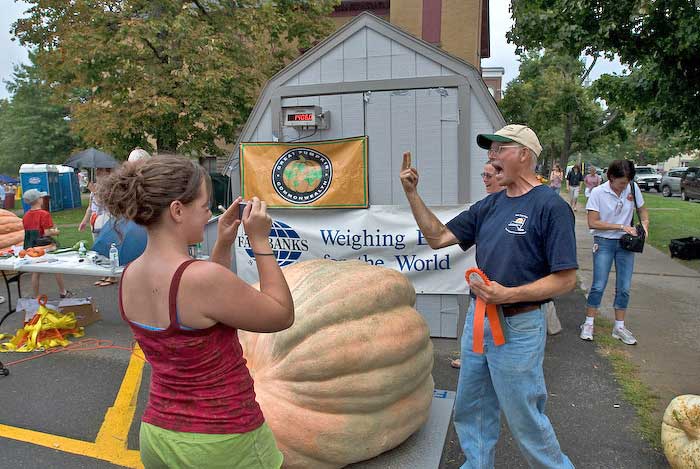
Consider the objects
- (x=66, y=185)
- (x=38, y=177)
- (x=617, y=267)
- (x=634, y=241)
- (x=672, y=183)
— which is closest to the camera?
(x=634, y=241)

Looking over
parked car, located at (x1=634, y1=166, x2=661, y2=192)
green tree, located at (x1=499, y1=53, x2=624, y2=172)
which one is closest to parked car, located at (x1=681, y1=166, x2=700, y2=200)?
green tree, located at (x1=499, y1=53, x2=624, y2=172)

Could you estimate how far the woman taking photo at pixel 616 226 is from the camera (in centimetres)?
481

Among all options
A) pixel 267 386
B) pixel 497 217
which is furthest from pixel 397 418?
pixel 497 217

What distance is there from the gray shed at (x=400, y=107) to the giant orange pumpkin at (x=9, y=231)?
16.5 ft

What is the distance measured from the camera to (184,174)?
5.02ft

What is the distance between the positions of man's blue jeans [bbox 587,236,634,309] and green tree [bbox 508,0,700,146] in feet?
10.3

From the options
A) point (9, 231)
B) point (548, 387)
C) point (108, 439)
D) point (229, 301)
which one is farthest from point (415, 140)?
point (9, 231)

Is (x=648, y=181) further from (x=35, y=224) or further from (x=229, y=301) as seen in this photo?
(x=229, y=301)

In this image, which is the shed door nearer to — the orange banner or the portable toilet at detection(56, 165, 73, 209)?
the orange banner

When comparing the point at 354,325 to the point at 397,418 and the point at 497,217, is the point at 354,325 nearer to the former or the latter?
the point at 397,418

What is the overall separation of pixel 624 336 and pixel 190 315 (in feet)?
15.8

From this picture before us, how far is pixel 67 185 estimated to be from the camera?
21.6 m

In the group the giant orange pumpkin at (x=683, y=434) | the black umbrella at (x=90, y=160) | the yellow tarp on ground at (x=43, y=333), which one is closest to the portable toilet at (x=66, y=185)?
the black umbrella at (x=90, y=160)

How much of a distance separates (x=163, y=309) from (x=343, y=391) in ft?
3.67
